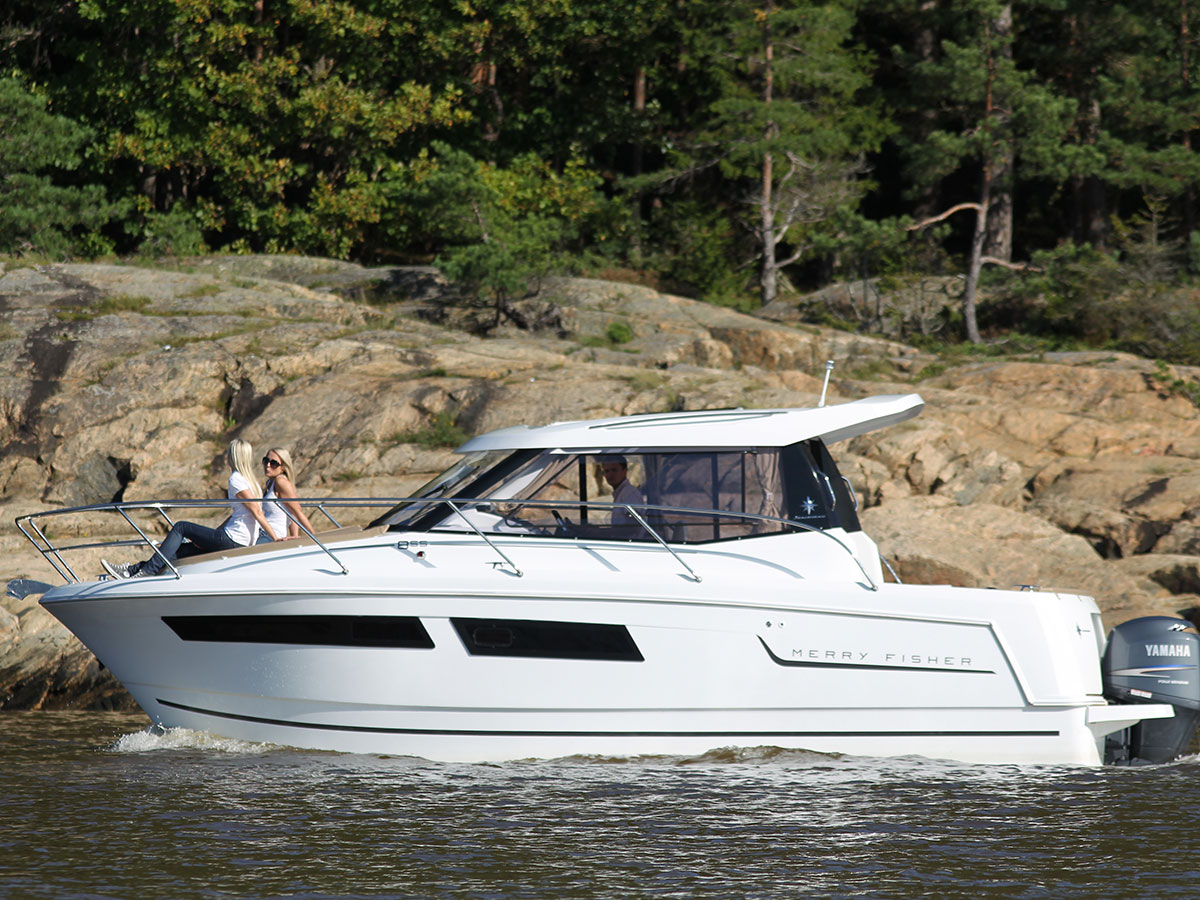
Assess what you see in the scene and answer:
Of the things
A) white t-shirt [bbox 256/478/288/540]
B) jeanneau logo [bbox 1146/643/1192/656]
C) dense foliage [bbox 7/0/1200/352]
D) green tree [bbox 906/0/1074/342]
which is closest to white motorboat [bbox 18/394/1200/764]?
jeanneau logo [bbox 1146/643/1192/656]

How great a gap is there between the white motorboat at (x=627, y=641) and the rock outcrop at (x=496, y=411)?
3722 mm

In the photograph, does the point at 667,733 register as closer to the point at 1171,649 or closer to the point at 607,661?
the point at 607,661

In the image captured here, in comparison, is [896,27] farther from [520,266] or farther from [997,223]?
[520,266]

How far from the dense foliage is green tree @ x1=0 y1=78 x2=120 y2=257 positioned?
5 centimetres

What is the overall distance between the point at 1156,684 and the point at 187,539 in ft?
21.7

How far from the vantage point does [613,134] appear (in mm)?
27875

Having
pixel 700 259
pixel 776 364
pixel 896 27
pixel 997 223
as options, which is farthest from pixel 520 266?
pixel 896 27

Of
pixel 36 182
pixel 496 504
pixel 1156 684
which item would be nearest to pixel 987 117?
pixel 1156 684

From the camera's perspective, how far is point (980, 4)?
22719mm

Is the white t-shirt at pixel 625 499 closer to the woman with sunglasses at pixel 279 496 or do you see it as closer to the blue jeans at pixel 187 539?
the woman with sunglasses at pixel 279 496

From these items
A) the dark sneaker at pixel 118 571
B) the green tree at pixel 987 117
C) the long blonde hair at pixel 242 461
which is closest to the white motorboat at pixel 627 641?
the dark sneaker at pixel 118 571

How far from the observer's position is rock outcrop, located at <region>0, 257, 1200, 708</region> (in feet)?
42.7

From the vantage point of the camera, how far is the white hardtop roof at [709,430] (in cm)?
834

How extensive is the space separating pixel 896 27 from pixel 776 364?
1552cm
